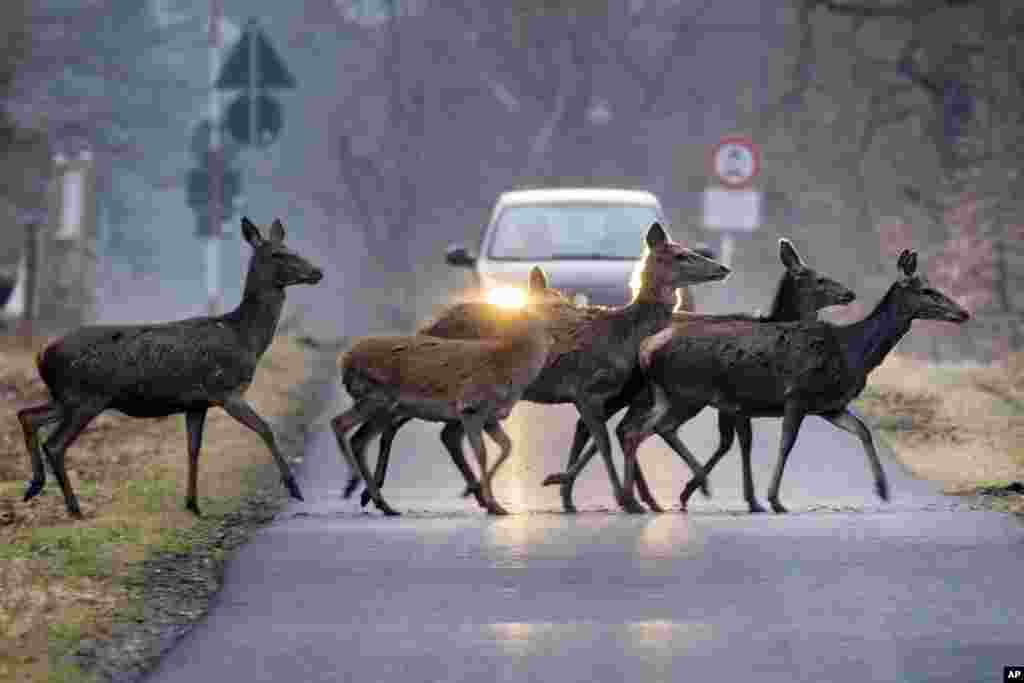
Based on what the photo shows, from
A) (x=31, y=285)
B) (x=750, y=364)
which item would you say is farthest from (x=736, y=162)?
(x=750, y=364)

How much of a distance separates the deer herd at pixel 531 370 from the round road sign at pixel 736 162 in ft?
57.4

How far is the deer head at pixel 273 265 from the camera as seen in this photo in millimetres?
17156

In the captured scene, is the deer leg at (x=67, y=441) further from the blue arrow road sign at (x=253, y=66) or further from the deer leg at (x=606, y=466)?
the blue arrow road sign at (x=253, y=66)

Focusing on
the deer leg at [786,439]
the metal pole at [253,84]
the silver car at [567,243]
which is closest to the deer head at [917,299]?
the deer leg at [786,439]

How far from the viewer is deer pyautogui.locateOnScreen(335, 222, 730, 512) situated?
16828 mm

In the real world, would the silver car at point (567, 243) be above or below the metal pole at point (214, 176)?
above

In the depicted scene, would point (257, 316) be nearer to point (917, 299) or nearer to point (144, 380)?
point (144, 380)

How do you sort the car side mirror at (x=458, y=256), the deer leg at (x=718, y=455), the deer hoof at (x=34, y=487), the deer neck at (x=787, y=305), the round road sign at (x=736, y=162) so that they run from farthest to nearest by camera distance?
the round road sign at (x=736, y=162), the car side mirror at (x=458, y=256), the deer neck at (x=787, y=305), the deer leg at (x=718, y=455), the deer hoof at (x=34, y=487)

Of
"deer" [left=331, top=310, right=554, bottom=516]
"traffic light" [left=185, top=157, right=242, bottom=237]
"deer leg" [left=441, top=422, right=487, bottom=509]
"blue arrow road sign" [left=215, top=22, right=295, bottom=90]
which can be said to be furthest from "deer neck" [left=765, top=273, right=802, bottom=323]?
"traffic light" [left=185, top=157, right=242, bottom=237]

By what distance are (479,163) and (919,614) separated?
176 feet

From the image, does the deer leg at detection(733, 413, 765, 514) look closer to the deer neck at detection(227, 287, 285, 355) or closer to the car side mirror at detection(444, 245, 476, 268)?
the deer neck at detection(227, 287, 285, 355)

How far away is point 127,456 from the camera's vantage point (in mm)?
21297

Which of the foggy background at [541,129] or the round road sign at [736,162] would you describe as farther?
the foggy background at [541,129]

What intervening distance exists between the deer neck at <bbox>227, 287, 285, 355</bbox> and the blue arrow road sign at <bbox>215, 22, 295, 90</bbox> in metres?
19.2
